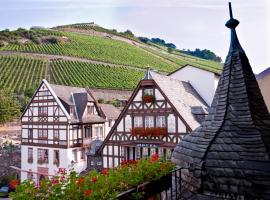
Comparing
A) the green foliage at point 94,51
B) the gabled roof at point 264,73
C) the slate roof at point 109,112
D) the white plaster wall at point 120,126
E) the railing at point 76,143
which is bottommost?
the railing at point 76,143

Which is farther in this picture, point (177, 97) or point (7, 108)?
point (7, 108)

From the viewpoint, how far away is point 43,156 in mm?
26281

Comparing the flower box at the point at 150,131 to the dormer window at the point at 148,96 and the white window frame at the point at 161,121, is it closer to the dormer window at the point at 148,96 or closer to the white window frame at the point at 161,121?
the white window frame at the point at 161,121

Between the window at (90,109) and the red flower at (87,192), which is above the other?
the window at (90,109)

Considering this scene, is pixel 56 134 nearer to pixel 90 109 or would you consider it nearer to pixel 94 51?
pixel 90 109

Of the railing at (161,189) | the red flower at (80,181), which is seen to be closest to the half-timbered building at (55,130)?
the railing at (161,189)

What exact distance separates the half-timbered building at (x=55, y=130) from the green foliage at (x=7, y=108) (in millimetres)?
13850

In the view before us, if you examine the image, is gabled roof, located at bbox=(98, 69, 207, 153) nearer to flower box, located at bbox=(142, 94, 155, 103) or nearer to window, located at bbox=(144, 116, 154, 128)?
flower box, located at bbox=(142, 94, 155, 103)

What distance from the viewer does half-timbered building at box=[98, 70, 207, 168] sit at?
18672 mm

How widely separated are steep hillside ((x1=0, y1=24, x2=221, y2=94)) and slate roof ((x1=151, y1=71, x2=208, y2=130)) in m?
30.3

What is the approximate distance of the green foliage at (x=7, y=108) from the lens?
4002 cm

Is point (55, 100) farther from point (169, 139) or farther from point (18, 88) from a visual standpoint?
point (18, 88)

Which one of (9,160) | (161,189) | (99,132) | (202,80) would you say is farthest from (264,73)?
(9,160)

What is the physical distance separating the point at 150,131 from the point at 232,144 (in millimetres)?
14541
